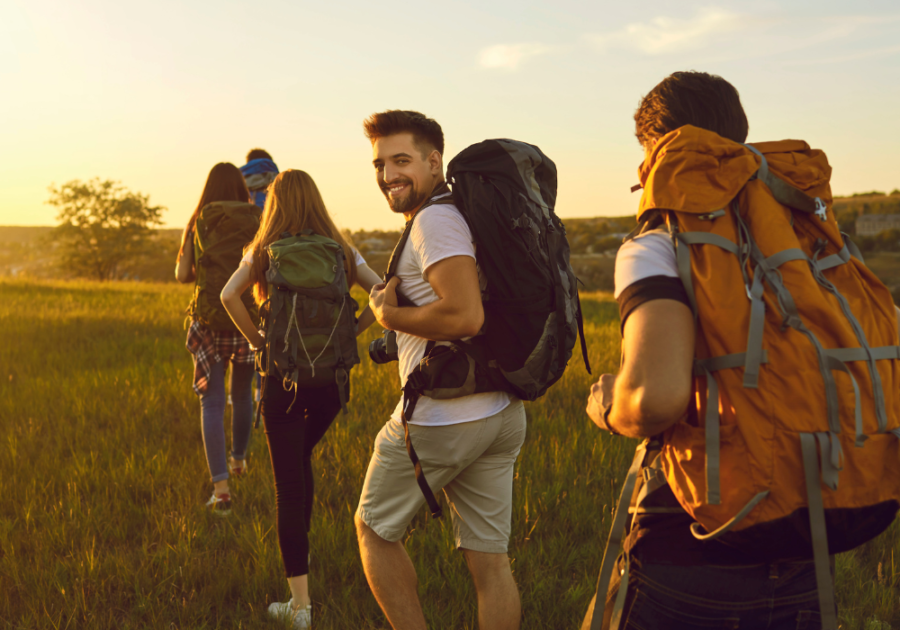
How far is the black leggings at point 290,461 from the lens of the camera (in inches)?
130

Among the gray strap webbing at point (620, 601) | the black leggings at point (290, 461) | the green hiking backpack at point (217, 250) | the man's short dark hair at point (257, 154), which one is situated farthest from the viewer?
the man's short dark hair at point (257, 154)

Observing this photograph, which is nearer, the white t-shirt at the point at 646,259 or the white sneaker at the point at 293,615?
the white t-shirt at the point at 646,259

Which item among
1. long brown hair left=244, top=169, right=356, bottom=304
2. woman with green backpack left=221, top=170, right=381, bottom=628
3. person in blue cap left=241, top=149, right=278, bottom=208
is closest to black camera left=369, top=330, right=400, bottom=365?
woman with green backpack left=221, top=170, right=381, bottom=628

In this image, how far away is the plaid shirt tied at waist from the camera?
468cm

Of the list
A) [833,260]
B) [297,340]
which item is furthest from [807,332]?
[297,340]

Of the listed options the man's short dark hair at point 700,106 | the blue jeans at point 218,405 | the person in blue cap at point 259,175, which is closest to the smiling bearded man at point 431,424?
the man's short dark hair at point 700,106

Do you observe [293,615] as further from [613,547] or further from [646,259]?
[646,259]

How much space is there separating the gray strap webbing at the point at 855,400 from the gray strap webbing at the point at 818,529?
110 mm

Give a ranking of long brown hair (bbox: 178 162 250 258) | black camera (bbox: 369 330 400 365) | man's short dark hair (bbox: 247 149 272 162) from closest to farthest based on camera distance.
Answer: black camera (bbox: 369 330 400 365) → long brown hair (bbox: 178 162 250 258) → man's short dark hair (bbox: 247 149 272 162)

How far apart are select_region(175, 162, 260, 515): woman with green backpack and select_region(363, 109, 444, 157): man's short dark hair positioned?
2057 millimetres

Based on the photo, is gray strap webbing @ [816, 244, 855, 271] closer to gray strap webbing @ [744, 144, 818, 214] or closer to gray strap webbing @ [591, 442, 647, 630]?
gray strap webbing @ [744, 144, 818, 214]

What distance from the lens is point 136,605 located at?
3549 millimetres

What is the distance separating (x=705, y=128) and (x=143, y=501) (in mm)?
4635

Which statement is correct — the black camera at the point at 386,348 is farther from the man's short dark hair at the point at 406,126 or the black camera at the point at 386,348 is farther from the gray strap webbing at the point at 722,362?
the gray strap webbing at the point at 722,362
